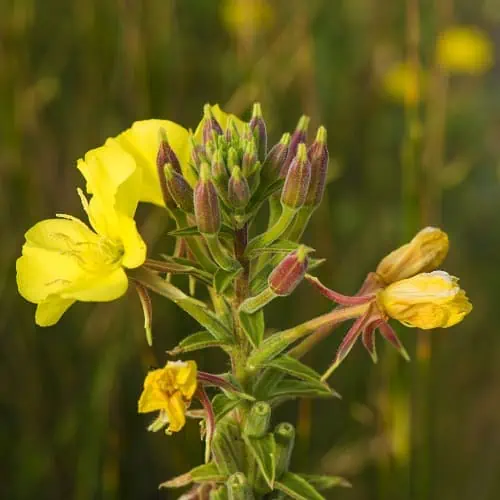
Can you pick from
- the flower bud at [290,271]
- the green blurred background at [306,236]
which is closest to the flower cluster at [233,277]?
the flower bud at [290,271]

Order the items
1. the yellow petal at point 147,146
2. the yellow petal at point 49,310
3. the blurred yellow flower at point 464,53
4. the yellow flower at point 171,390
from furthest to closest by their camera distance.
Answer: the blurred yellow flower at point 464,53
the yellow petal at point 147,146
the yellow petal at point 49,310
the yellow flower at point 171,390

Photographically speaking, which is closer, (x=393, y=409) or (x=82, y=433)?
(x=393, y=409)

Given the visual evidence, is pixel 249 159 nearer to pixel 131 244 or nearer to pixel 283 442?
pixel 131 244

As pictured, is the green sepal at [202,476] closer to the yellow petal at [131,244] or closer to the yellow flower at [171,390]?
the yellow flower at [171,390]

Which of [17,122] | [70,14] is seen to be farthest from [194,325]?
[70,14]

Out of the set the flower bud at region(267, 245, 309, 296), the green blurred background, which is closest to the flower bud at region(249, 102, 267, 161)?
the flower bud at region(267, 245, 309, 296)

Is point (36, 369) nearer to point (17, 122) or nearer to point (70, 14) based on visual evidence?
point (17, 122)
